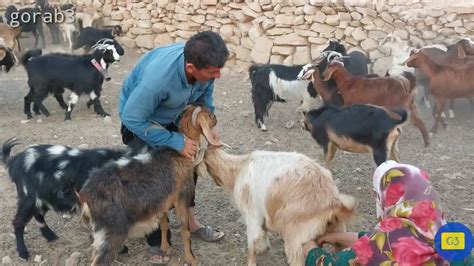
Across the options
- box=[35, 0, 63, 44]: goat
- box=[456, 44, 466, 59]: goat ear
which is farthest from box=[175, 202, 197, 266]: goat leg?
box=[35, 0, 63, 44]: goat

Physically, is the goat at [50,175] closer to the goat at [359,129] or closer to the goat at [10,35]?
the goat at [359,129]

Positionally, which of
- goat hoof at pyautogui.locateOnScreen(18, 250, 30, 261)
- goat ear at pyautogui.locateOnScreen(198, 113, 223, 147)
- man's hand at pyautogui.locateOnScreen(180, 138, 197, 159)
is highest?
goat ear at pyautogui.locateOnScreen(198, 113, 223, 147)

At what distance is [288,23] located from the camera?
29.6ft

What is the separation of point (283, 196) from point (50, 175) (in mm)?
1634

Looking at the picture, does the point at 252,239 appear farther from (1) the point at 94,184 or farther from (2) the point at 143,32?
(2) the point at 143,32

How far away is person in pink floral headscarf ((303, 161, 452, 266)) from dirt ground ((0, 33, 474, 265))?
0.95m

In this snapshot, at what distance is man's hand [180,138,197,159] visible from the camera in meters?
3.41

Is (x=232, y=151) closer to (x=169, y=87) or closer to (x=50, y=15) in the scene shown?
(x=169, y=87)

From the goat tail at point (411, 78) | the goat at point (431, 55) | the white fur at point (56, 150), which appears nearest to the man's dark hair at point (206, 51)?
the white fur at point (56, 150)

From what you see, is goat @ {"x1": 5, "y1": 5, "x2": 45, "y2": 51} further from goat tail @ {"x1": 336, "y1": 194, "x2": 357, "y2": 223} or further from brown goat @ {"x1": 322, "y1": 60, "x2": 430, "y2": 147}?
goat tail @ {"x1": 336, "y1": 194, "x2": 357, "y2": 223}

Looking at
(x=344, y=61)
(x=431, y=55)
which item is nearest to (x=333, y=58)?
(x=344, y=61)

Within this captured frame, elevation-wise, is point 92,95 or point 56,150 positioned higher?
point 56,150

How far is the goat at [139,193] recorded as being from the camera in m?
3.17

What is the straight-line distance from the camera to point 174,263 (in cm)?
380
